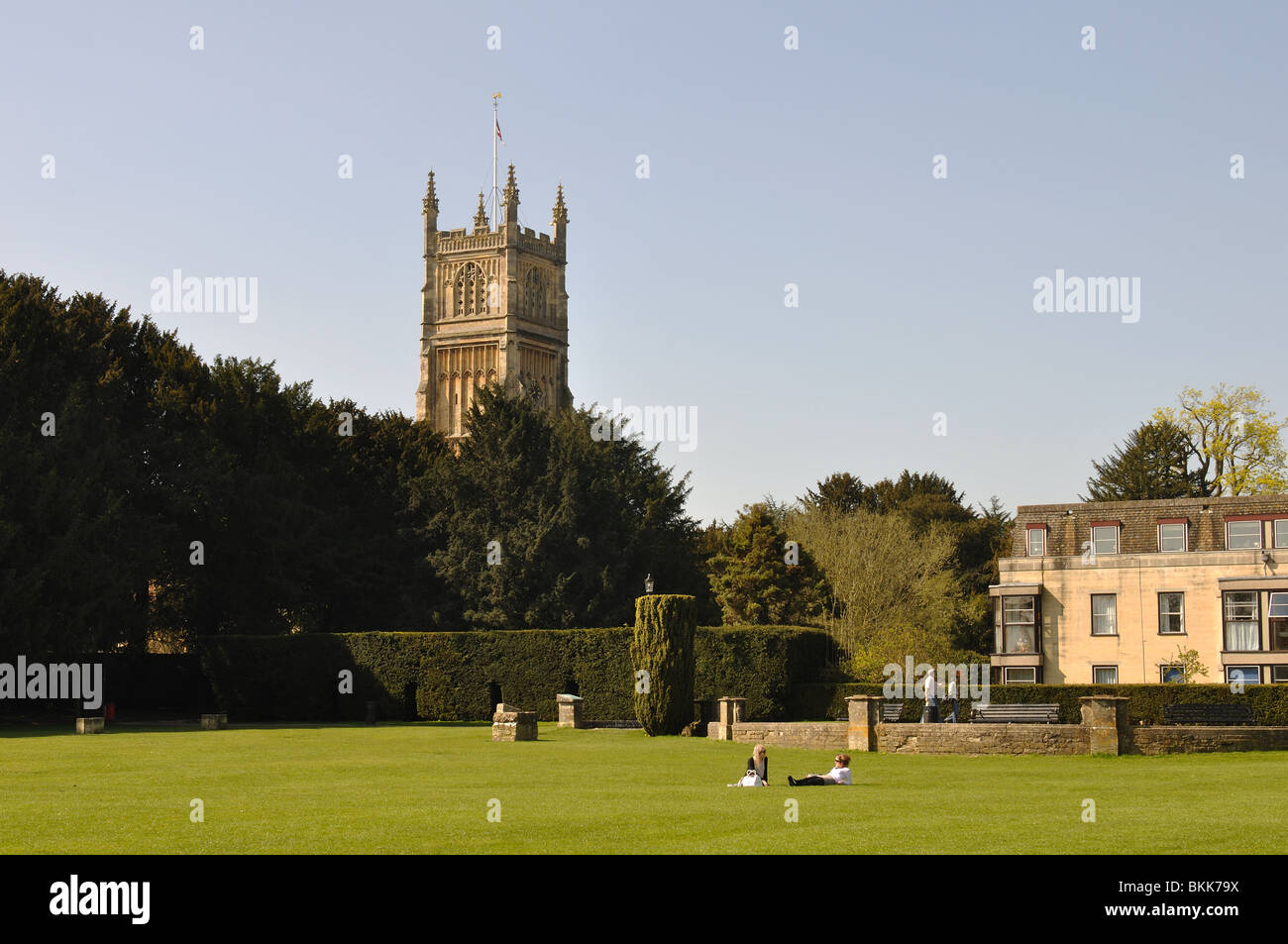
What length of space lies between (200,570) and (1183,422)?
163 feet

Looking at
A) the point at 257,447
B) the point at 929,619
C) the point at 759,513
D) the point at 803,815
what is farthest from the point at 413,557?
the point at 803,815

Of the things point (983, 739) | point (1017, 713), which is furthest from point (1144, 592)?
point (983, 739)

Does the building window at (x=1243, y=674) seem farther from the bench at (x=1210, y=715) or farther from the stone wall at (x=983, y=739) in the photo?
the stone wall at (x=983, y=739)

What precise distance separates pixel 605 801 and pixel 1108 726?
50.6 feet

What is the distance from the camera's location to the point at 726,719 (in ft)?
135

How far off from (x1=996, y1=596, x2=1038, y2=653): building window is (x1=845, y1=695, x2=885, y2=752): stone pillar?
2947 centimetres

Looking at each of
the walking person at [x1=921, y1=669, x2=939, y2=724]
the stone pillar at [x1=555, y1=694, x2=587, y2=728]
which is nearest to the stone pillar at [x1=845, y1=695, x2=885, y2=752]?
the walking person at [x1=921, y1=669, x2=939, y2=724]

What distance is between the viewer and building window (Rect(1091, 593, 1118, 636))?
6197cm

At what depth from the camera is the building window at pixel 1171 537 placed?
61750mm

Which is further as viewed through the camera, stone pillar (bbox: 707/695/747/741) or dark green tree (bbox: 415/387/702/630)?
dark green tree (bbox: 415/387/702/630)

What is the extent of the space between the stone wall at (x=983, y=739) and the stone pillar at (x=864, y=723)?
18 centimetres

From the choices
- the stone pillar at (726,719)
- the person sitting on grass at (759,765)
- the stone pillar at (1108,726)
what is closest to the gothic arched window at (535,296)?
the stone pillar at (726,719)

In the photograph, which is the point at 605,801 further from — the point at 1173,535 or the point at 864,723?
the point at 1173,535

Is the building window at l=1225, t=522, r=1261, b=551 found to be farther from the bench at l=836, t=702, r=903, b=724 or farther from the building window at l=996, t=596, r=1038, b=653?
the bench at l=836, t=702, r=903, b=724
